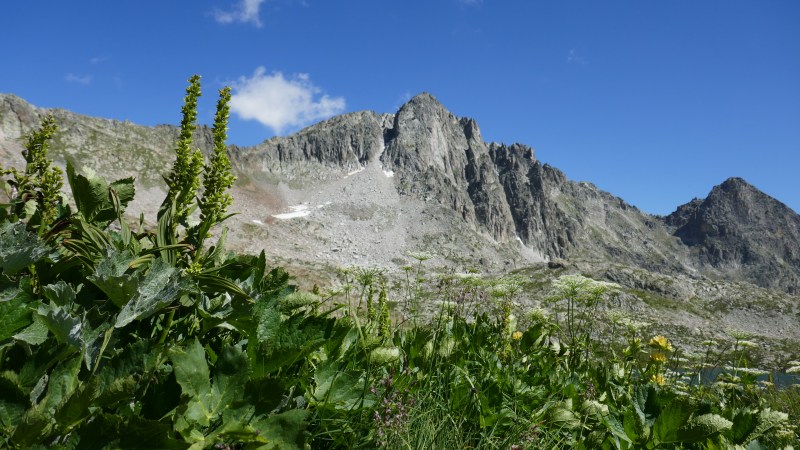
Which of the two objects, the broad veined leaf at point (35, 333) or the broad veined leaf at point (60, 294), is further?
the broad veined leaf at point (60, 294)

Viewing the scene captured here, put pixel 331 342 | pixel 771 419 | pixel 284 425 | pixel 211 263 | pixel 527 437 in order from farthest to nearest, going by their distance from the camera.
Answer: pixel 771 419
pixel 527 437
pixel 331 342
pixel 211 263
pixel 284 425

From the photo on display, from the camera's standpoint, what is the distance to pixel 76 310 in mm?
1930

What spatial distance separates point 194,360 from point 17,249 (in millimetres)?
774

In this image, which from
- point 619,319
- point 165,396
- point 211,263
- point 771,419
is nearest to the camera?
point 165,396

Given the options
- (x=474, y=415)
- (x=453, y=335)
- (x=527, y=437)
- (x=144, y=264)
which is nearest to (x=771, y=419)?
(x=527, y=437)

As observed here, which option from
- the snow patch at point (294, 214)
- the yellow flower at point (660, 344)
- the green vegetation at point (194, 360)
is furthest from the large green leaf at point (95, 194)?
the snow patch at point (294, 214)

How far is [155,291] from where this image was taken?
6.13ft

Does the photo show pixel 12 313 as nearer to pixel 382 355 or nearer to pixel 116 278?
pixel 116 278

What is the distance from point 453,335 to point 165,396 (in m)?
3.38

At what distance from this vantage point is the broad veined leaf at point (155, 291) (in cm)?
182

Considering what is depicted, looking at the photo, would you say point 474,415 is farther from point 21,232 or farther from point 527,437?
point 21,232

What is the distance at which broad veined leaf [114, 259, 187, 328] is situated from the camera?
1817 millimetres

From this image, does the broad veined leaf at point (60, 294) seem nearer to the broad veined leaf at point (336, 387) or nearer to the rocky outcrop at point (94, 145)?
the broad veined leaf at point (336, 387)

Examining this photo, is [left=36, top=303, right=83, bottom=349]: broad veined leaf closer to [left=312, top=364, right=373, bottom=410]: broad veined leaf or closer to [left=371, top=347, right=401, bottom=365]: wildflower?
[left=312, top=364, right=373, bottom=410]: broad veined leaf
